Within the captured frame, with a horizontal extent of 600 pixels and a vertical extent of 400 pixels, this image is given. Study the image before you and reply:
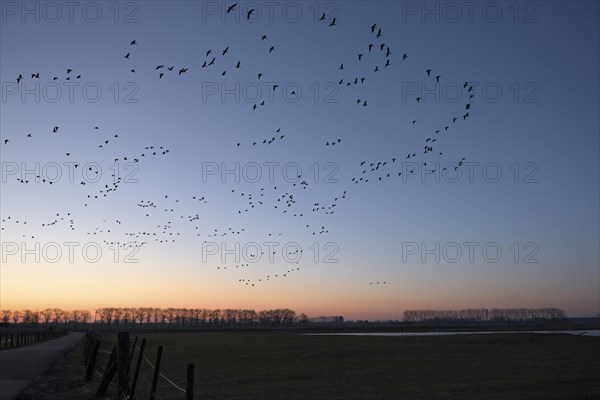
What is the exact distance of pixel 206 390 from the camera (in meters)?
24.0

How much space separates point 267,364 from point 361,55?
23613 millimetres

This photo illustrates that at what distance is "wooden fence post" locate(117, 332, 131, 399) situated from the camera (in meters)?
17.6

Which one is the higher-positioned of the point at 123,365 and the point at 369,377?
the point at 123,365

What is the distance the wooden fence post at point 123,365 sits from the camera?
17.6 m

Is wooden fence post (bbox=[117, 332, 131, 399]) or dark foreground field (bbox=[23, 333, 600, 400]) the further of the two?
dark foreground field (bbox=[23, 333, 600, 400])

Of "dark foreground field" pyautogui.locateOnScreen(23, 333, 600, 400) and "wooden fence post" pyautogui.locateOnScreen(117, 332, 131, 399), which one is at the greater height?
"wooden fence post" pyautogui.locateOnScreen(117, 332, 131, 399)

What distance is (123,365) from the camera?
1792cm

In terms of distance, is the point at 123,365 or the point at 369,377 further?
the point at 369,377

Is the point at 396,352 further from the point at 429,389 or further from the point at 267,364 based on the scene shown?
the point at 429,389

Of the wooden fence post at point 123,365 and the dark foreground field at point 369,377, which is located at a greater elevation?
the wooden fence post at point 123,365

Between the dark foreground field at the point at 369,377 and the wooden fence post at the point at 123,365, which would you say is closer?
the wooden fence post at the point at 123,365

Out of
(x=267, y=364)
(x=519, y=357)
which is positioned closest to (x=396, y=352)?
(x=519, y=357)

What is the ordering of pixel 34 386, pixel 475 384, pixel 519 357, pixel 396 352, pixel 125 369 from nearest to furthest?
1. pixel 125 369
2. pixel 34 386
3. pixel 475 384
4. pixel 519 357
5. pixel 396 352

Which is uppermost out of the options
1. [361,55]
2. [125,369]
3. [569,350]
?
[361,55]
